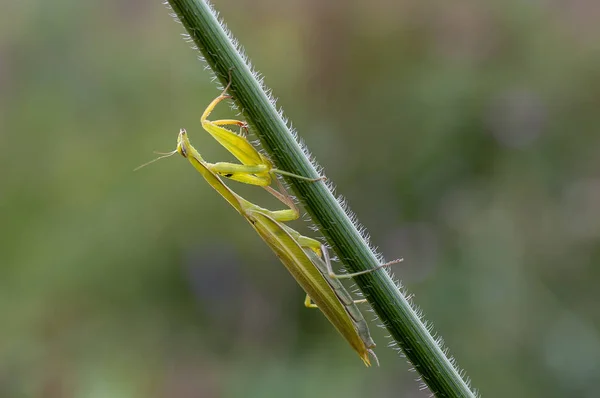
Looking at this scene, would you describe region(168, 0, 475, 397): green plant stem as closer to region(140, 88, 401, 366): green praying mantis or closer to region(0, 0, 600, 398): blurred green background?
region(140, 88, 401, 366): green praying mantis

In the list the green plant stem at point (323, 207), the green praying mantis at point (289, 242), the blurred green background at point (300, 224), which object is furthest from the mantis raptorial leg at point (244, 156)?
the blurred green background at point (300, 224)

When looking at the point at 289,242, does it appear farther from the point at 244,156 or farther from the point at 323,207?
the point at 323,207

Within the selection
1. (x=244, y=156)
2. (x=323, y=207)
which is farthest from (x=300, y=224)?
(x=323, y=207)

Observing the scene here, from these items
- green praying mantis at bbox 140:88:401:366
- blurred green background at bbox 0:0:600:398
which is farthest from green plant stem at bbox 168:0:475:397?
blurred green background at bbox 0:0:600:398

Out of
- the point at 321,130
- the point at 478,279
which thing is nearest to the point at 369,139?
the point at 321,130

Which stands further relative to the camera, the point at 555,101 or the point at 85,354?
the point at 555,101

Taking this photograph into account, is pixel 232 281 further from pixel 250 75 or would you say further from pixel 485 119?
pixel 250 75

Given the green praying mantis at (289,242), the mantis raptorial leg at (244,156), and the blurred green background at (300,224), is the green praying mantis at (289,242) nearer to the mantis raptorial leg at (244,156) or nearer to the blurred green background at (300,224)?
the mantis raptorial leg at (244,156)
